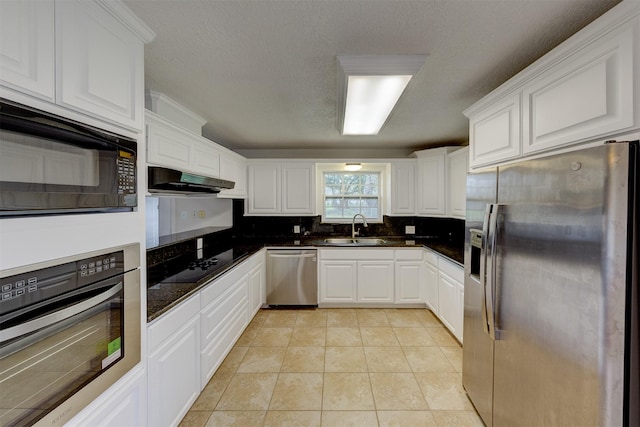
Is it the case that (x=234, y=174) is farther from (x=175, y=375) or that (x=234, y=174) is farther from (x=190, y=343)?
(x=175, y=375)

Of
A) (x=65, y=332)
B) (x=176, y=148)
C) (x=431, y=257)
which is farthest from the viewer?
(x=431, y=257)

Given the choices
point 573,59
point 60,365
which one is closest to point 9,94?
point 60,365

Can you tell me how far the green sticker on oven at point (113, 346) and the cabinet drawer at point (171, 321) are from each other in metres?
0.21

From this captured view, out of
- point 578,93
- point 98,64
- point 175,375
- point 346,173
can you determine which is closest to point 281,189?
point 346,173

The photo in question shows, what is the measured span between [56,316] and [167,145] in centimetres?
141

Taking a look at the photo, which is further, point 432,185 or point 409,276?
point 432,185

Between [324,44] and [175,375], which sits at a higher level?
[324,44]

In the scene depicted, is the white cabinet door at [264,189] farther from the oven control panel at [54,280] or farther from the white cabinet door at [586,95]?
the white cabinet door at [586,95]

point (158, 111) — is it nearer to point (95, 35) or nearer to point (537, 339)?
point (95, 35)

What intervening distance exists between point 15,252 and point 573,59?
7.39ft

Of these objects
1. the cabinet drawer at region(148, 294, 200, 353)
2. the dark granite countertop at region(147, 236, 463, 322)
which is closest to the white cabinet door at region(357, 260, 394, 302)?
the dark granite countertop at region(147, 236, 463, 322)

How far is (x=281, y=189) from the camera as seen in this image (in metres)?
3.88

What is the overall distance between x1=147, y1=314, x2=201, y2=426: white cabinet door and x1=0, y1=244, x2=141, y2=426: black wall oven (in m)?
0.26

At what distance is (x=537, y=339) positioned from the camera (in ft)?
4.05
